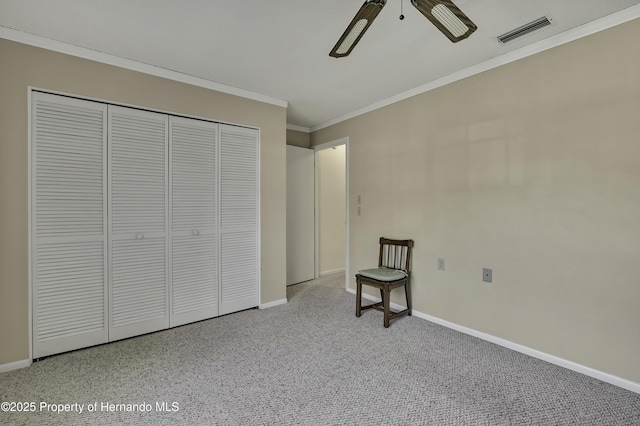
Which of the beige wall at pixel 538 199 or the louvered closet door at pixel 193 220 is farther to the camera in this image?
the louvered closet door at pixel 193 220

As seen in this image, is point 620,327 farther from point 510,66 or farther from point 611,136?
point 510,66

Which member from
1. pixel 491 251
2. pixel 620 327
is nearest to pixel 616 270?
pixel 620 327

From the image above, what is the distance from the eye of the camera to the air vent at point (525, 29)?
2.04 meters

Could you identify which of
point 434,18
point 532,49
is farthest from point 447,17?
point 532,49

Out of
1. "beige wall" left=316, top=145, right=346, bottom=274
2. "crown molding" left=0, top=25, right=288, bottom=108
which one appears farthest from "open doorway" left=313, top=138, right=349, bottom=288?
"crown molding" left=0, top=25, right=288, bottom=108

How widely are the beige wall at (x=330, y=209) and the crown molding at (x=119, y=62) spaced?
1.74 m

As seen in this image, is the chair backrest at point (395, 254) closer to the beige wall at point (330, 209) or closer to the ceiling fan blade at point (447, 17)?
the beige wall at point (330, 209)

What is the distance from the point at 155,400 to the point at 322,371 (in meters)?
1.09

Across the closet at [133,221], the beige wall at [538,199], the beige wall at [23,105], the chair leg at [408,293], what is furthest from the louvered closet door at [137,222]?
the beige wall at [538,199]

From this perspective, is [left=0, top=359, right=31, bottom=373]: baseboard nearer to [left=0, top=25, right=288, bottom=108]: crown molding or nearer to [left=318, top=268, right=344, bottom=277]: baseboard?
[left=0, top=25, right=288, bottom=108]: crown molding

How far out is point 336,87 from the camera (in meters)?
3.18

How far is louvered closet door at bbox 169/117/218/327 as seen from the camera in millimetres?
2898

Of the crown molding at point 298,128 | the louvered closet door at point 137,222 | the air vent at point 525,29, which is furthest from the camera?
the crown molding at point 298,128

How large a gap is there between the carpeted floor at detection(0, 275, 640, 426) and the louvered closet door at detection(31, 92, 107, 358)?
10.1 inches
